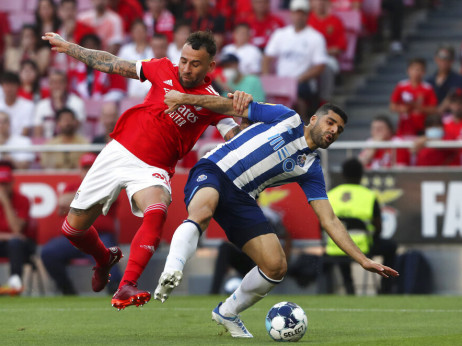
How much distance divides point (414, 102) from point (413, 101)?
0.04 m

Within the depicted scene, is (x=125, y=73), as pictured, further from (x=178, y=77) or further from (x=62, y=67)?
(x=62, y=67)

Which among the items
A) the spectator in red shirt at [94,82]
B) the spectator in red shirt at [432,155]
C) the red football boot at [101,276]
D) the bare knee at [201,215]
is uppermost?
the spectator in red shirt at [94,82]

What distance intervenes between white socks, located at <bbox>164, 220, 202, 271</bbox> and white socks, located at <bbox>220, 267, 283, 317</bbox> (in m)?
0.67

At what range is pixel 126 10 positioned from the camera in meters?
17.8

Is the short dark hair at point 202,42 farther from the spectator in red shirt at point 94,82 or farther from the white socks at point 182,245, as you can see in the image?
the spectator in red shirt at point 94,82

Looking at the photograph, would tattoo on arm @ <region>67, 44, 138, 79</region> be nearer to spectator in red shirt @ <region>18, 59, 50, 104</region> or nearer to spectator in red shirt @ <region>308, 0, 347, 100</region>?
spectator in red shirt @ <region>308, 0, 347, 100</region>

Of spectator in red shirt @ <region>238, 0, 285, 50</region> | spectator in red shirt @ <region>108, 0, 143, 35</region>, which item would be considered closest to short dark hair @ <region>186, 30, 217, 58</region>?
spectator in red shirt @ <region>238, 0, 285, 50</region>

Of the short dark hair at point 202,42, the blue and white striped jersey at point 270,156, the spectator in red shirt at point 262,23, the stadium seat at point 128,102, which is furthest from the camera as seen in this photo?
the spectator in red shirt at point 262,23

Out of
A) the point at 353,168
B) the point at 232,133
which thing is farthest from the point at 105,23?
the point at 232,133

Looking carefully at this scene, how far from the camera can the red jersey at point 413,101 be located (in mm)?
14188

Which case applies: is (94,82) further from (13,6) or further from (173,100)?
(173,100)

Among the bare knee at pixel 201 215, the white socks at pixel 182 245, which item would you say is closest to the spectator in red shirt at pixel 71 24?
the bare knee at pixel 201 215

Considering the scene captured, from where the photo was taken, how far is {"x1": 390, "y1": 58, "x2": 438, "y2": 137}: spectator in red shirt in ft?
46.5

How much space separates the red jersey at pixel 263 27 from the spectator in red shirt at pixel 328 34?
1.94 feet
